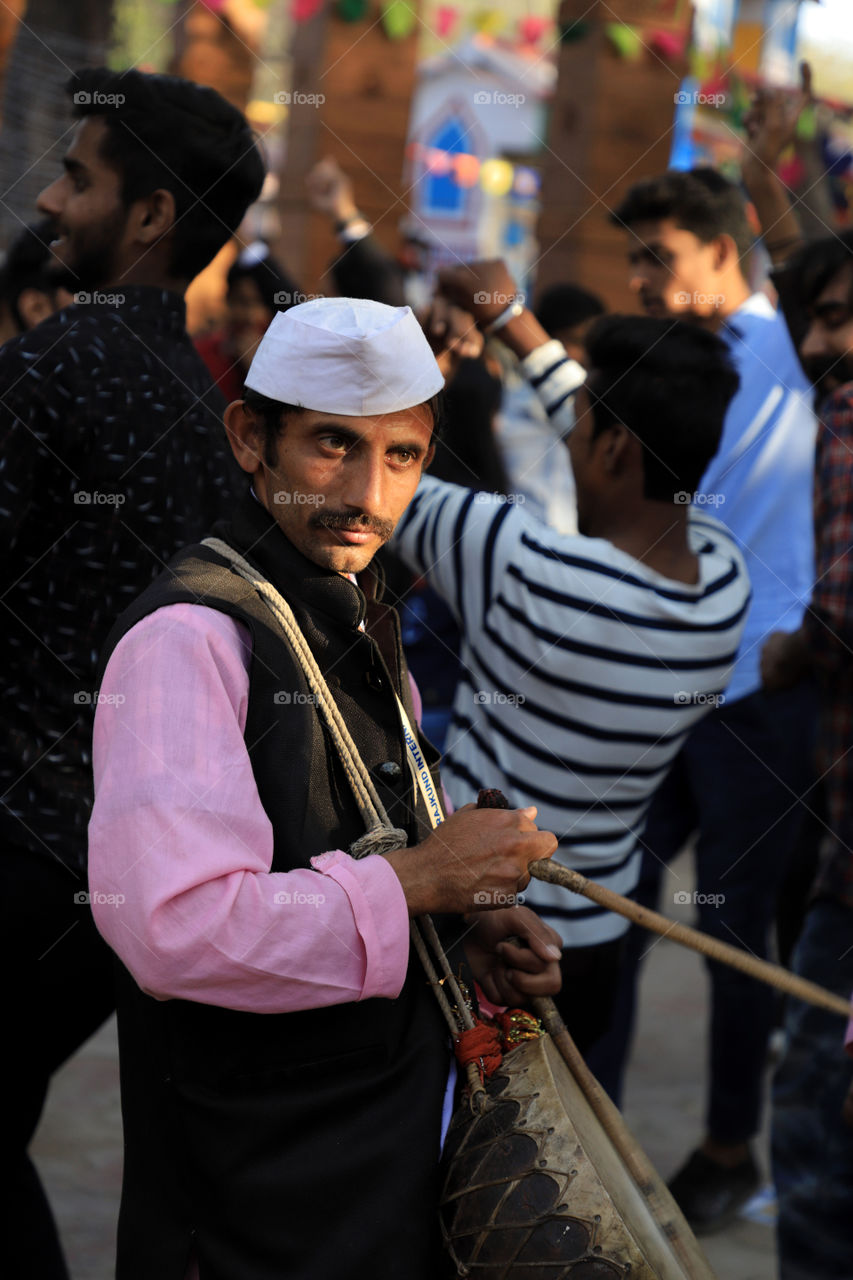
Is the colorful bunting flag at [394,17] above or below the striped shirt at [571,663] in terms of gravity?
above

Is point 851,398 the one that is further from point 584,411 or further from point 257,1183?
point 257,1183

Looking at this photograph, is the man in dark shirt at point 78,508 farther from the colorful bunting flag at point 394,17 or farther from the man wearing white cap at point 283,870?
the colorful bunting flag at point 394,17

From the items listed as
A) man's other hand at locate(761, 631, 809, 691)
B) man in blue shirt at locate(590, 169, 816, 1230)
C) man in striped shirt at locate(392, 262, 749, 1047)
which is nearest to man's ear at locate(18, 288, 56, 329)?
man in blue shirt at locate(590, 169, 816, 1230)

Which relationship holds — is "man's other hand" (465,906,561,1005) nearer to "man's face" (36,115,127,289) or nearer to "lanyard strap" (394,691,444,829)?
"lanyard strap" (394,691,444,829)

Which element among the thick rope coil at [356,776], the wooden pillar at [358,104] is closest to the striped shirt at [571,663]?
the thick rope coil at [356,776]

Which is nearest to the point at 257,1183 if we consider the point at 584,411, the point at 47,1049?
the point at 47,1049

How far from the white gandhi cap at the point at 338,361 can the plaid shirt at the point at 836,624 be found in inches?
48.4

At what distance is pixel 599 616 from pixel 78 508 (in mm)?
921

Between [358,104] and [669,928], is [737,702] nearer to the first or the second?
[669,928]

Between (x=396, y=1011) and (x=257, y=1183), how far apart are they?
249 millimetres

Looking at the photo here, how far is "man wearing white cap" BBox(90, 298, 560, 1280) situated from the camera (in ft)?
4.78

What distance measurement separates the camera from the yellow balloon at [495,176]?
18.1m

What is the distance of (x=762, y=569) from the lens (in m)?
3.78

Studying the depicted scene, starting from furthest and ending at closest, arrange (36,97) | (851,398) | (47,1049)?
(36,97)
(851,398)
(47,1049)
